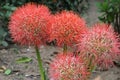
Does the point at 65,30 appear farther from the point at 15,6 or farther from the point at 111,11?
the point at 15,6

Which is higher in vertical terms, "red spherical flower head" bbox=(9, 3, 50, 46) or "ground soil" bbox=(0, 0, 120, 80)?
"red spherical flower head" bbox=(9, 3, 50, 46)

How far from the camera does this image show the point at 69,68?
7.83 ft

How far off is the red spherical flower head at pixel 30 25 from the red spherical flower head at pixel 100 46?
391mm

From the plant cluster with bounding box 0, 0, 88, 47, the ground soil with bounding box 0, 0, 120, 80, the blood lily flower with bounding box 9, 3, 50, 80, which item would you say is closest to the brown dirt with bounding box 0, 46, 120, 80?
the ground soil with bounding box 0, 0, 120, 80

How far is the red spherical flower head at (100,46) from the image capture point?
2.34 metres

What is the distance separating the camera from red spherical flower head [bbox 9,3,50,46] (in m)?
2.67

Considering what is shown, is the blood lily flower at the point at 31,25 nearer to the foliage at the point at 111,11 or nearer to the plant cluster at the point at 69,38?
the plant cluster at the point at 69,38

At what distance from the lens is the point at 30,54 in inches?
191

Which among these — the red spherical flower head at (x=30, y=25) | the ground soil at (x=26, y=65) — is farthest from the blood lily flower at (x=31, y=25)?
the ground soil at (x=26, y=65)

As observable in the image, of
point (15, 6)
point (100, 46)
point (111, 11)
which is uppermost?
point (15, 6)

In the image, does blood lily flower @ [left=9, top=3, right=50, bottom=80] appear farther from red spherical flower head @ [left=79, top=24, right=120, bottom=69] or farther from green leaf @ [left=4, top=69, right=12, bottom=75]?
green leaf @ [left=4, top=69, right=12, bottom=75]

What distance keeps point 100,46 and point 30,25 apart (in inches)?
22.8

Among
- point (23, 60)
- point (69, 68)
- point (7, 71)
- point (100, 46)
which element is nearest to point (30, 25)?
point (69, 68)

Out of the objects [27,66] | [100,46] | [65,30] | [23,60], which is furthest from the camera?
[23,60]
